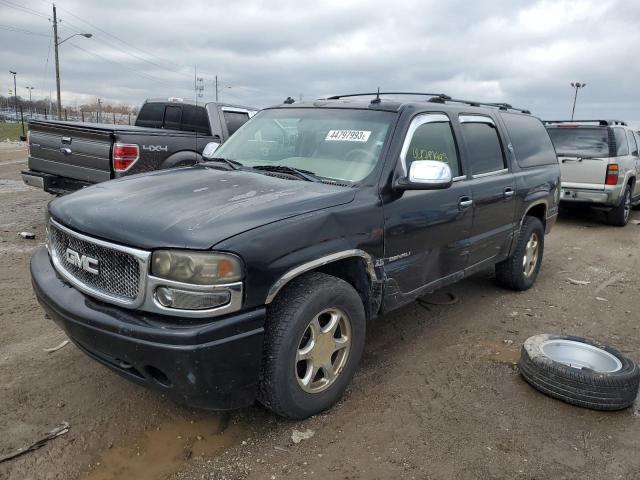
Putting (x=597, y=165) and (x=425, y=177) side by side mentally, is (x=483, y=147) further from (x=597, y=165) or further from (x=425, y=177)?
(x=597, y=165)

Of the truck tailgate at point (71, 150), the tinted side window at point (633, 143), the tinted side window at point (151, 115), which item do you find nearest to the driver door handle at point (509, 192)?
the truck tailgate at point (71, 150)

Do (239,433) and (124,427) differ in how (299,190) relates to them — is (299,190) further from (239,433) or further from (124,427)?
(124,427)

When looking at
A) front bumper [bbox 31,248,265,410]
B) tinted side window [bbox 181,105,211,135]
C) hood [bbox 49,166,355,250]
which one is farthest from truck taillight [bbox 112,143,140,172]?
front bumper [bbox 31,248,265,410]

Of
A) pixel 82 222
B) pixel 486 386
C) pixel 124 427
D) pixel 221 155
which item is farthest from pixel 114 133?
pixel 486 386

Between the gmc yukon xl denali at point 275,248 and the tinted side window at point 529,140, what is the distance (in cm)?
79

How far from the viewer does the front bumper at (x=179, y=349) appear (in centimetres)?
240

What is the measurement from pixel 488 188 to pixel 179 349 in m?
3.05

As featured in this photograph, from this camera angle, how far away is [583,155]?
377 inches

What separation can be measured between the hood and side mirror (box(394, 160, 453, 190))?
0.38 metres

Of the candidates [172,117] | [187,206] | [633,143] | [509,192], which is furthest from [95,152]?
[633,143]

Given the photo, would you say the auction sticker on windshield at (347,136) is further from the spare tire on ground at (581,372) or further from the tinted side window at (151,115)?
the tinted side window at (151,115)

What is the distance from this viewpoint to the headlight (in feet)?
7.97

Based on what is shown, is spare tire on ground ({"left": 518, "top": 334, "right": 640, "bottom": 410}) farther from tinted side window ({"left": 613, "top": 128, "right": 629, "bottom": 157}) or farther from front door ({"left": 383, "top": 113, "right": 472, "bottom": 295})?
tinted side window ({"left": 613, "top": 128, "right": 629, "bottom": 157})

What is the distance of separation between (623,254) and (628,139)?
3788mm
